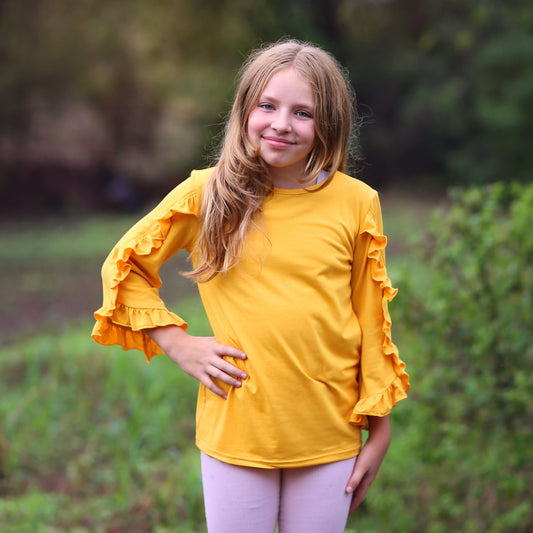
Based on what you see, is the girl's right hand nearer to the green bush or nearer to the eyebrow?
the eyebrow

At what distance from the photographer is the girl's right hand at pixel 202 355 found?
5.69 ft

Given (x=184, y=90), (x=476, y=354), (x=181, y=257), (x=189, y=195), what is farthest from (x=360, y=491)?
(x=184, y=90)

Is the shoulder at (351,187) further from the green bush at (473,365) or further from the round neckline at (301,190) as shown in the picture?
the green bush at (473,365)

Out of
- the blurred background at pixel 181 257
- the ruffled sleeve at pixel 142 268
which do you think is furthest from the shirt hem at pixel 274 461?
the blurred background at pixel 181 257

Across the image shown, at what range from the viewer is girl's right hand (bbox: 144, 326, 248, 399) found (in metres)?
1.73

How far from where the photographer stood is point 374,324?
183cm

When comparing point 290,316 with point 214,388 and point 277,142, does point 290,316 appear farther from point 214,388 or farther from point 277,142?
point 277,142

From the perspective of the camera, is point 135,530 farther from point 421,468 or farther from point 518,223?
point 518,223

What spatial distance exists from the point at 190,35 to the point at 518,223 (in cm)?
1329

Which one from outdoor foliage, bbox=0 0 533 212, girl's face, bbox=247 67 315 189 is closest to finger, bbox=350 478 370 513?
girl's face, bbox=247 67 315 189

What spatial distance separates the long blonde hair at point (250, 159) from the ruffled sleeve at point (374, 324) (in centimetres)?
19

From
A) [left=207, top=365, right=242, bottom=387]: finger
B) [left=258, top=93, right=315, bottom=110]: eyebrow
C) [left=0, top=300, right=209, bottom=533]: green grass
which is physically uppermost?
[left=258, top=93, right=315, bottom=110]: eyebrow

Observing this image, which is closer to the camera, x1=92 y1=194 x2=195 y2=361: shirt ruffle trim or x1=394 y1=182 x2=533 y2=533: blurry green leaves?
x1=92 y1=194 x2=195 y2=361: shirt ruffle trim

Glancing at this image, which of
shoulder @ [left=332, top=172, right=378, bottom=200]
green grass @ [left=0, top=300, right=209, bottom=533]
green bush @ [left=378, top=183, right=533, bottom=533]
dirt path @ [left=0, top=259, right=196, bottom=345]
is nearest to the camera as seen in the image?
shoulder @ [left=332, top=172, right=378, bottom=200]
